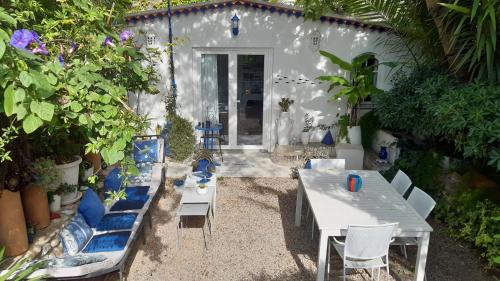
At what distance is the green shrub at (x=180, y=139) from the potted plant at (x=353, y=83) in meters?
3.61

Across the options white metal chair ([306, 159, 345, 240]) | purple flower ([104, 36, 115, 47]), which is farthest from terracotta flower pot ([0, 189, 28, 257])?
white metal chair ([306, 159, 345, 240])

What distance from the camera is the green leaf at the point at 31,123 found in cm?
182

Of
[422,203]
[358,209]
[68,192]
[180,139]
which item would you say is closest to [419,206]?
[422,203]

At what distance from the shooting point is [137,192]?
5.80m

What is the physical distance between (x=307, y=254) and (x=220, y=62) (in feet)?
18.8

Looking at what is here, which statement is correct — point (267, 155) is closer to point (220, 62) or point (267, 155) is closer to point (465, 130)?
point (220, 62)

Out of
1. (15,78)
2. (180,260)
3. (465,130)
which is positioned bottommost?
(180,260)

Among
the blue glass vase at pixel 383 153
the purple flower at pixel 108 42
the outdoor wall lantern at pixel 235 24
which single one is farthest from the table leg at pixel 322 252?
the outdoor wall lantern at pixel 235 24

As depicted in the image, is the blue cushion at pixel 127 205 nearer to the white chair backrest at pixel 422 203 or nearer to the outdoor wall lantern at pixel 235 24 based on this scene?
the white chair backrest at pixel 422 203

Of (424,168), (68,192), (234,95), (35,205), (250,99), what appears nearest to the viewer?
(35,205)

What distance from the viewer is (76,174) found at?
550 centimetres

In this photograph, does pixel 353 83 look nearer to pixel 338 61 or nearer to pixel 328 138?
pixel 338 61

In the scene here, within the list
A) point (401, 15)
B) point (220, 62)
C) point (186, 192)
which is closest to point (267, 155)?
point (220, 62)

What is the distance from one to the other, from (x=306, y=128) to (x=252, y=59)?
7.74 ft
